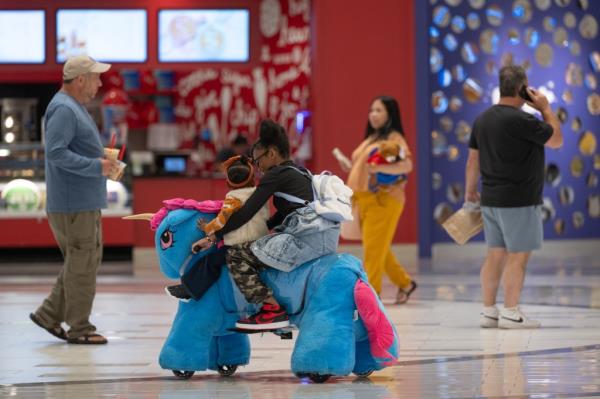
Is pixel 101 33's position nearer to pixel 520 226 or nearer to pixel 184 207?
pixel 520 226

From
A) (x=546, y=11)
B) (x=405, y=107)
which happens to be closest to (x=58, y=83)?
(x=405, y=107)

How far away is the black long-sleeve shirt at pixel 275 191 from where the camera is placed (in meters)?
6.04

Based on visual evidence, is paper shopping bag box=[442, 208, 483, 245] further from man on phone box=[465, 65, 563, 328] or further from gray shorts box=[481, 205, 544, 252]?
gray shorts box=[481, 205, 544, 252]

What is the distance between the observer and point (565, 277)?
38.8 feet

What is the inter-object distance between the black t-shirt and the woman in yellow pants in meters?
1.45

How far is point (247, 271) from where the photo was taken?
6004 millimetres

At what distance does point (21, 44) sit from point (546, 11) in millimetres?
5844

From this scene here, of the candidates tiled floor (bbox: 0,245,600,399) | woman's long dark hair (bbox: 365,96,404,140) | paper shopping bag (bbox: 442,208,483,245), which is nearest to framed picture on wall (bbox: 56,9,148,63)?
tiled floor (bbox: 0,245,600,399)

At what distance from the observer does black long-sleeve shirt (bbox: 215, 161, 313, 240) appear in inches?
238

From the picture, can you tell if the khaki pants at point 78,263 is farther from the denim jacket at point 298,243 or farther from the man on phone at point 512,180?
the man on phone at point 512,180

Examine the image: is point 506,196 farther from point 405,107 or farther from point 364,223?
point 405,107

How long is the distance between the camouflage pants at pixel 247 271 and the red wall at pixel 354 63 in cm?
759

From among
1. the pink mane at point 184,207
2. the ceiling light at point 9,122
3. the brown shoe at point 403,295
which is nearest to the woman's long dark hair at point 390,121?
the brown shoe at point 403,295

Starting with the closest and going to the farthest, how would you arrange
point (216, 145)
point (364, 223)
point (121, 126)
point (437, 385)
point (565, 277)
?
1. point (437, 385)
2. point (364, 223)
3. point (565, 277)
4. point (121, 126)
5. point (216, 145)
